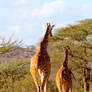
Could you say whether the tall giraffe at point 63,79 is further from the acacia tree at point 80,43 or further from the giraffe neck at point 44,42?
the acacia tree at point 80,43

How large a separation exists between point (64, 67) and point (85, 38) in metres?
10.4

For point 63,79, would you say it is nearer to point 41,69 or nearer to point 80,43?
point 41,69

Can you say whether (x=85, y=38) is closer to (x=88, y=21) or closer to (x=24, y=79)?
(x=88, y=21)

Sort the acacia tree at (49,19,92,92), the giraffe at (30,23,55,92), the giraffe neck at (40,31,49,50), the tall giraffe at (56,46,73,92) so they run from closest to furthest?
the giraffe at (30,23,55,92), the giraffe neck at (40,31,49,50), the tall giraffe at (56,46,73,92), the acacia tree at (49,19,92,92)

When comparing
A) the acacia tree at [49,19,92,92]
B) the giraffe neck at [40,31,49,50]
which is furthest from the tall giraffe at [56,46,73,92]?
the acacia tree at [49,19,92,92]

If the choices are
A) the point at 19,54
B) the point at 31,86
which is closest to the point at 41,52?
the point at 31,86

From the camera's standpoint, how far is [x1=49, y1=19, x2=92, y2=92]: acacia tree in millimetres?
16609

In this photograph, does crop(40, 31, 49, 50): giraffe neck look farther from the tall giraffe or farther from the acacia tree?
the acacia tree

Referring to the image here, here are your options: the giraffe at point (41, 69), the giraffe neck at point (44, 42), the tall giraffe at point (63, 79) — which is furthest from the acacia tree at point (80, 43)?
the giraffe at point (41, 69)

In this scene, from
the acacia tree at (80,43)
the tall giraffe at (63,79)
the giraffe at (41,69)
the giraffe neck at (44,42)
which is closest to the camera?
the giraffe at (41,69)

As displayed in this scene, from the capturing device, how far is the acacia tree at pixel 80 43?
16609 mm

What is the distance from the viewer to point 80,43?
16422mm

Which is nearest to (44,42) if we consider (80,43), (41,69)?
(41,69)

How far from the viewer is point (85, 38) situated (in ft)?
56.6
